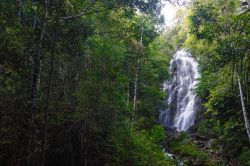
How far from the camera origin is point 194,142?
21469 mm

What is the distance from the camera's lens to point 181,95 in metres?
29.4

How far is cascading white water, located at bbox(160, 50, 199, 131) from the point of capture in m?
26.8

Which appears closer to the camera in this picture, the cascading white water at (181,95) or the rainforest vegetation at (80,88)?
the rainforest vegetation at (80,88)

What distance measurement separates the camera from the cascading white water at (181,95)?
88.0 feet

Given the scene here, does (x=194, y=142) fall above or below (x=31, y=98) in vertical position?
below

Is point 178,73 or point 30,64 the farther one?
point 178,73

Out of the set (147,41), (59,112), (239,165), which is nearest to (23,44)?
(59,112)

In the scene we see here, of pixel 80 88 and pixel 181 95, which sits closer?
pixel 80 88

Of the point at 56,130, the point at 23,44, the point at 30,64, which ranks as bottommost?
the point at 56,130

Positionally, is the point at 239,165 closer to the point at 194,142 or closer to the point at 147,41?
the point at 194,142

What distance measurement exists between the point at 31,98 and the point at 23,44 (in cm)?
159

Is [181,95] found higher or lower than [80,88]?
lower

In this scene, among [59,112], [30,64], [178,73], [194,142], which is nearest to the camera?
[30,64]

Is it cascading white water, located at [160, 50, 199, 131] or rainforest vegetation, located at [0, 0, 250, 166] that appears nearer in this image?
rainforest vegetation, located at [0, 0, 250, 166]
